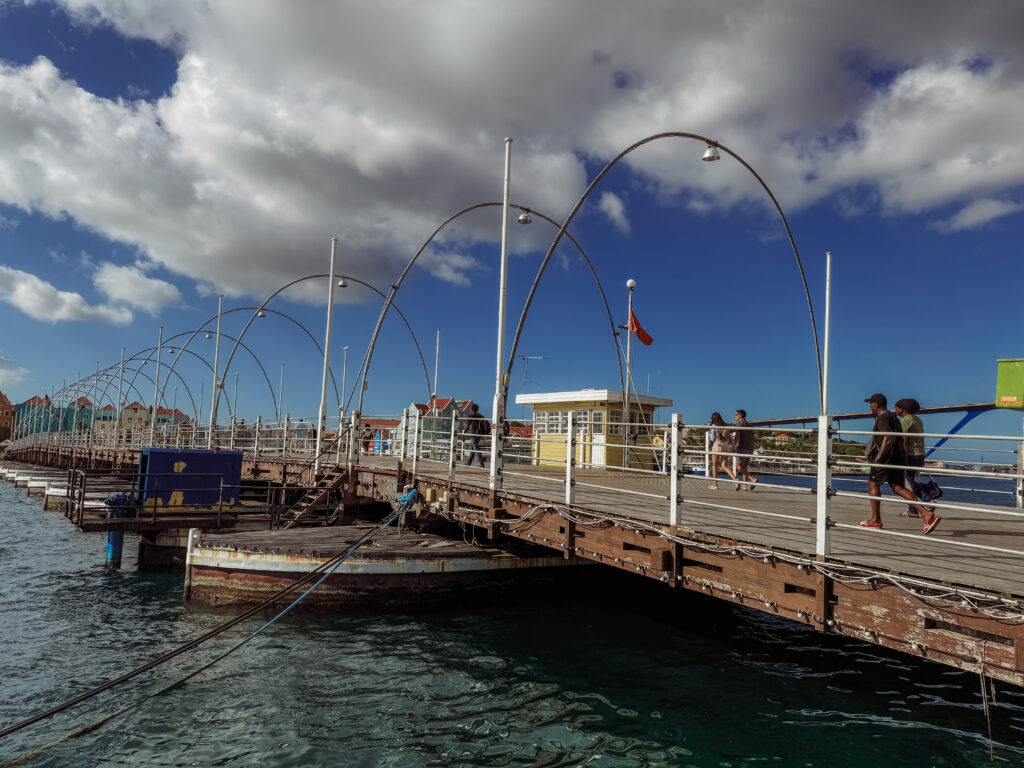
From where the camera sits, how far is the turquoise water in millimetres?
6742

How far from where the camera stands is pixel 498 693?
8.40 m

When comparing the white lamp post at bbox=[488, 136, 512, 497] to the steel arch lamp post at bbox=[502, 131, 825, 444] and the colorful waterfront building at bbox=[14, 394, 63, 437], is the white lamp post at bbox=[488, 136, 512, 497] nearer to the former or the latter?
the steel arch lamp post at bbox=[502, 131, 825, 444]

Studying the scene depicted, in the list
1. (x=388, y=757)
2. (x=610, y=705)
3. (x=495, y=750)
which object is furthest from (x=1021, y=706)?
(x=388, y=757)

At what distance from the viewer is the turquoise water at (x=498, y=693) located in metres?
6.74

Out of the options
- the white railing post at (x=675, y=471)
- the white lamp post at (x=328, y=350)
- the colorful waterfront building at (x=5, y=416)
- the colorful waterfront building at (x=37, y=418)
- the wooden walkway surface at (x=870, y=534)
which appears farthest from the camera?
the colorful waterfront building at (x=5, y=416)

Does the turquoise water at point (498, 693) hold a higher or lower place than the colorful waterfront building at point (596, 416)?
lower

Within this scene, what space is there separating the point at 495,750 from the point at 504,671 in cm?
253

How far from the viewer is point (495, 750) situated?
677 centimetres

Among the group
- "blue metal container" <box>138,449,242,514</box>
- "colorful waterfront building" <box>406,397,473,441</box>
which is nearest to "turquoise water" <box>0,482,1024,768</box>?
"blue metal container" <box>138,449,242,514</box>

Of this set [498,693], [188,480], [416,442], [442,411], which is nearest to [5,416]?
[442,411]

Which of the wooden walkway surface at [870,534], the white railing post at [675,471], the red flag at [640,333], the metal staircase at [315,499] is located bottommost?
the metal staircase at [315,499]

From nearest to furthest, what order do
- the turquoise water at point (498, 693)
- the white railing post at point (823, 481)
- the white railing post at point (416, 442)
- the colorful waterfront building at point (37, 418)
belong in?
the white railing post at point (823, 481) < the turquoise water at point (498, 693) < the white railing post at point (416, 442) < the colorful waterfront building at point (37, 418)

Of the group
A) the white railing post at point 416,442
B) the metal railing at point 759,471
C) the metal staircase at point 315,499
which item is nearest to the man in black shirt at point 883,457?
the metal railing at point 759,471

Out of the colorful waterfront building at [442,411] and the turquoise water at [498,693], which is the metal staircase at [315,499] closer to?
the turquoise water at [498,693]
